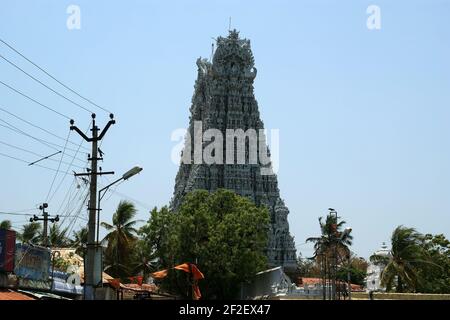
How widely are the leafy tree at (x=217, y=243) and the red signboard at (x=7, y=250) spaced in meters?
29.7

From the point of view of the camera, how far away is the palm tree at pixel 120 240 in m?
69.6

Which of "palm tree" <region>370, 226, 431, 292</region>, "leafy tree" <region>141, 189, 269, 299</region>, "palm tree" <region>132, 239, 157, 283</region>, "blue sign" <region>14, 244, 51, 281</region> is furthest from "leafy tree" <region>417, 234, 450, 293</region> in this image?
"blue sign" <region>14, 244, 51, 281</region>

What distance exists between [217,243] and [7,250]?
30.8 meters

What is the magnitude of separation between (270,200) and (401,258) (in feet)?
119

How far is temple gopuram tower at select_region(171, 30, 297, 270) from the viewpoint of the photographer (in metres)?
A: 95.6

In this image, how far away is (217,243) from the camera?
61906 mm

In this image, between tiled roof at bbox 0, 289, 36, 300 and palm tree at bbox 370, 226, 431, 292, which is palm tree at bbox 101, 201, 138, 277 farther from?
tiled roof at bbox 0, 289, 36, 300

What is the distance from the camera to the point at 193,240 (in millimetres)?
63031

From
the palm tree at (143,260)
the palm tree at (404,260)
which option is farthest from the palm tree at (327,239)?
the palm tree at (143,260)

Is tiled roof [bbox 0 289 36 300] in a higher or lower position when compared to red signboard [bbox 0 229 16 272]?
lower

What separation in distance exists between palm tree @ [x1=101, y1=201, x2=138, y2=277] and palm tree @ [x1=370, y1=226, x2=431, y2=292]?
24630mm

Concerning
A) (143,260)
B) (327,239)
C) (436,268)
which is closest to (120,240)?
(143,260)
